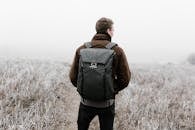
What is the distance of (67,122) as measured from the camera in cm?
980

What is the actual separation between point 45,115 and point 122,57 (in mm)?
3191

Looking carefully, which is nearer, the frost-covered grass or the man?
the man

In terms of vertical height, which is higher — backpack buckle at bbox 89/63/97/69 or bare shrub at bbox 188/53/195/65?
backpack buckle at bbox 89/63/97/69

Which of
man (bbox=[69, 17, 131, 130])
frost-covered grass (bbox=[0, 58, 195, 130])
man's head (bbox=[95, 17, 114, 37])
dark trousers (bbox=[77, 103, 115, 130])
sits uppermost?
man's head (bbox=[95, 17, 114, 37])

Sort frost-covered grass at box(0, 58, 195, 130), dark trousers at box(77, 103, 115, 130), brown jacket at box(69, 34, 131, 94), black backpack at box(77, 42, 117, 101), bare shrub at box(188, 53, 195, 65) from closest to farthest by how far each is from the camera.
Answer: black backpack at box(77, 42, 117, 101)
brown jacket at box(69, 34, 131, 94)
dark trousers at box(77, 103, 115, 130)
frost-covered grass at box(0, 58, 195, 130)
bare shrub at box(188, 53, 195, 65)

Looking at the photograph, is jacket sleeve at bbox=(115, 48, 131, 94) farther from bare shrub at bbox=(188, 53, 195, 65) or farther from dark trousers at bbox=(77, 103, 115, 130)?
bare shrub at bbox=(188, 53, 195, 65)

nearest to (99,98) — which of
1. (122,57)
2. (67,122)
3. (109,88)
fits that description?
(109,88)

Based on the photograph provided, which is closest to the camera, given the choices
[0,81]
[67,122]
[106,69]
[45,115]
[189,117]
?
[106,69]

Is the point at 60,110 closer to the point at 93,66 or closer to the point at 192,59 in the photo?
the point at 93,66

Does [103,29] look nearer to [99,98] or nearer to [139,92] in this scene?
[99,98]

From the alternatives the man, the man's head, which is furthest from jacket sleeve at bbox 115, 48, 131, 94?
the man's head

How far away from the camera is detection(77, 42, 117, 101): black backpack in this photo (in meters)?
6.11

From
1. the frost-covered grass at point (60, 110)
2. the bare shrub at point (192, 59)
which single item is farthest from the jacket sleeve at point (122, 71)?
the bare shrub at point (192, 59)

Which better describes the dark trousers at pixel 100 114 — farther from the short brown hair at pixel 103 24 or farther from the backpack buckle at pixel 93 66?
the short brown hair at pixel 103 24
